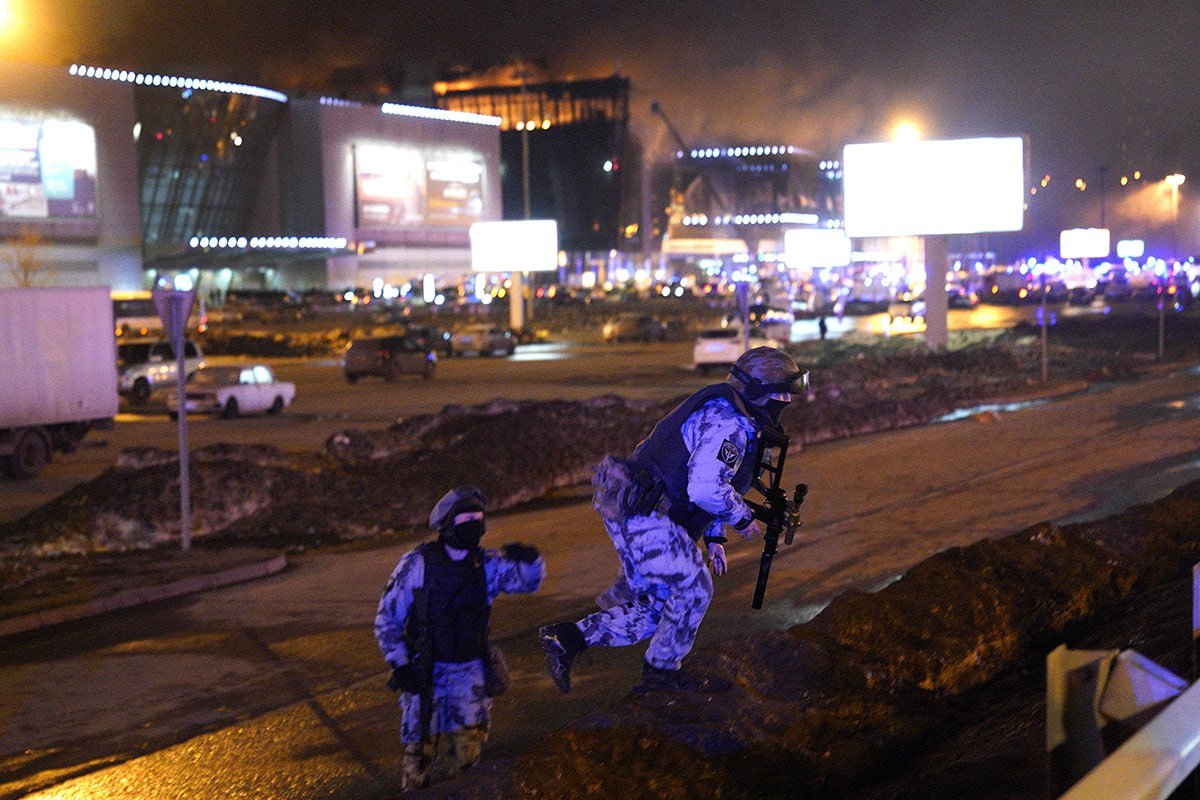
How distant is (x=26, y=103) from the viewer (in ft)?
252

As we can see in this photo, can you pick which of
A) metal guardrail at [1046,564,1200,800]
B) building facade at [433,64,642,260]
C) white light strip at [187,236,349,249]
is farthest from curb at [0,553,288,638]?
building facade at [433,64,642,260]

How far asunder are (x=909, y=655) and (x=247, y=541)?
936 centimetres

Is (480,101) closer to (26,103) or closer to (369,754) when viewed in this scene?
(26,103)

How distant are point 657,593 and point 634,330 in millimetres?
52472

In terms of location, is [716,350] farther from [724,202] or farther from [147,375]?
[724,202]

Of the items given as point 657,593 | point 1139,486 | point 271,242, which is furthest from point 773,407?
point 271,242

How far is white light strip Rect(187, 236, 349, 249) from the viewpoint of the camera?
306ft

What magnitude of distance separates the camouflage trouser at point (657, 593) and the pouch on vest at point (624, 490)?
0.05 metres

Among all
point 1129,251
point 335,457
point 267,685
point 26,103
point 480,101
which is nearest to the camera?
point 267,685

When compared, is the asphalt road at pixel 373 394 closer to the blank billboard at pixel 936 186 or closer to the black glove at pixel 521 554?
the blank billboard at pixel 936 186

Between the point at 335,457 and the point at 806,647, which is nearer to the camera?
the point at 806,647

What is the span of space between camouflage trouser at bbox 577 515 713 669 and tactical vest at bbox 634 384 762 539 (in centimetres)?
8

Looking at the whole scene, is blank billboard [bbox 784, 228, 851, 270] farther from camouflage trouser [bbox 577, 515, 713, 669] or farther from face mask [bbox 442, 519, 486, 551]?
face mask [bbox 442, 519, 486, 551]

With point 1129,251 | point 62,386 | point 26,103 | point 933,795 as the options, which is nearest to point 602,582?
point 933,795
